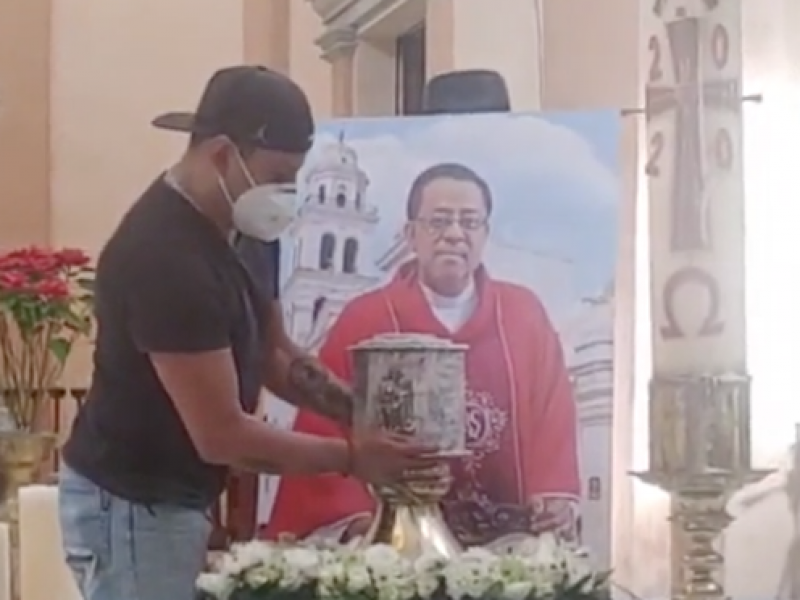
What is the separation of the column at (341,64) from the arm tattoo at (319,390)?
1050mm

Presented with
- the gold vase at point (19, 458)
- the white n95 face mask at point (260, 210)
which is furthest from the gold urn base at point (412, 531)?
the gold vase at point (19, 458)

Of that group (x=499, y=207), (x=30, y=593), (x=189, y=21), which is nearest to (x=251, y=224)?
(x=499, y=207)

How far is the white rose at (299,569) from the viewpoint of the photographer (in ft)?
4.30

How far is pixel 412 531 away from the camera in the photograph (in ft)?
4.79

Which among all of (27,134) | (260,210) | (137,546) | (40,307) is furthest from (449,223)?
(27,134)

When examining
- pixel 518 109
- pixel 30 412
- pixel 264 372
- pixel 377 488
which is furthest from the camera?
pixel 30 412

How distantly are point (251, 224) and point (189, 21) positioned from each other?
259 cm

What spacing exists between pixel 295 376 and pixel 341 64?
3.64ft

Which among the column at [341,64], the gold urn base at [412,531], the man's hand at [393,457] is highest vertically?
the column at [341,64]

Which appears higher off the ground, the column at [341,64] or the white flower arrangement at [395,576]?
the column at [341,64]

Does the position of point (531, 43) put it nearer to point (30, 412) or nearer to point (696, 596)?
point (696, 596)

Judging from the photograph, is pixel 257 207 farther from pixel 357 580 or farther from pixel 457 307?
pixel 357 580

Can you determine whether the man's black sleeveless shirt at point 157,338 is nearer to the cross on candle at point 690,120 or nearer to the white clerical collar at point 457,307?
the white clerical collar at point 457,307

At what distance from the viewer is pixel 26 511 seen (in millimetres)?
2068
